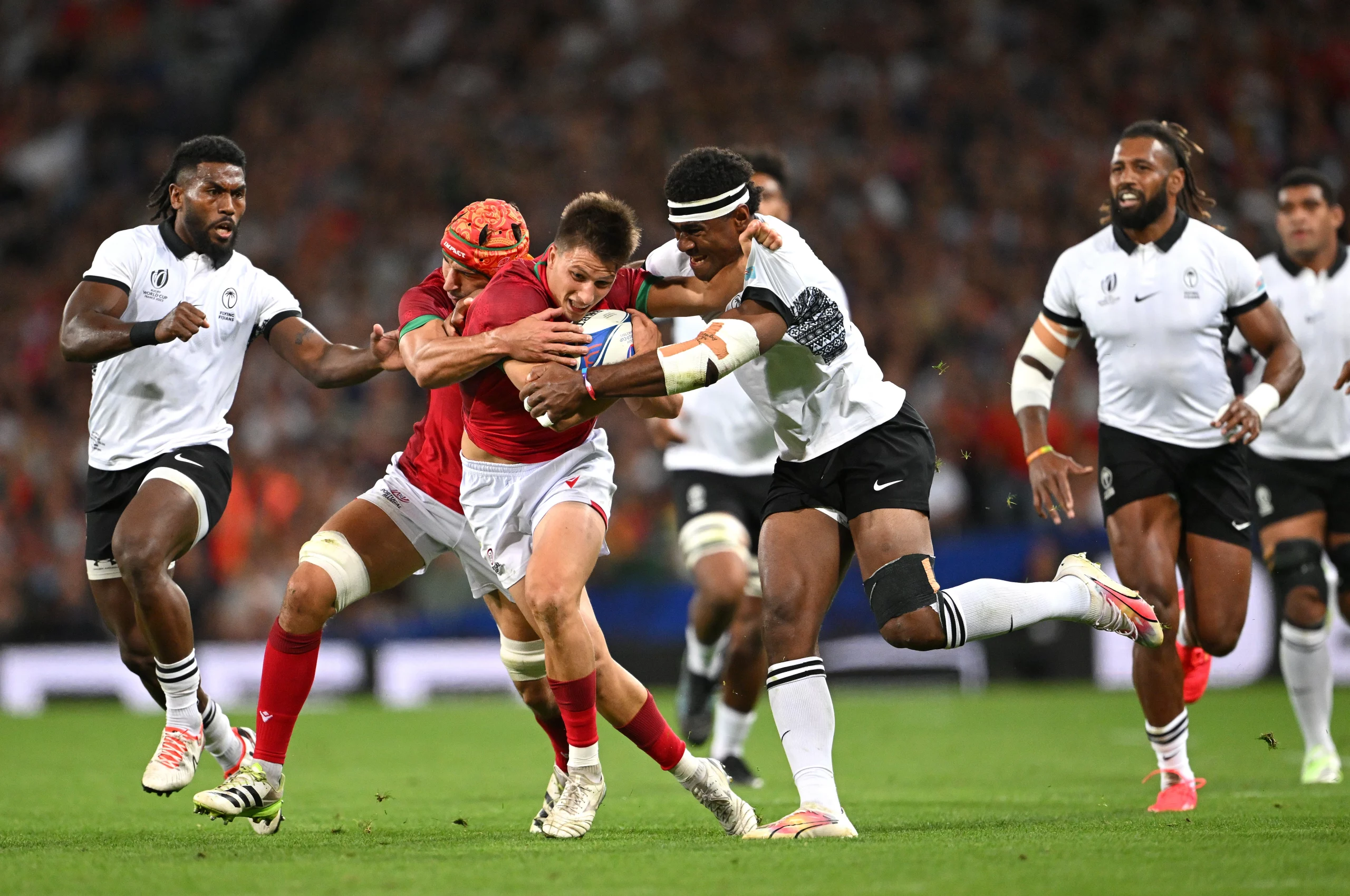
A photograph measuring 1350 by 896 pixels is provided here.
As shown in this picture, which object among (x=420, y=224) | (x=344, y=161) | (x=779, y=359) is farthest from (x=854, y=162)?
(x=779, y=359)

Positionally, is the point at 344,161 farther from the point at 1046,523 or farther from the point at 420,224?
the point at 1046,523

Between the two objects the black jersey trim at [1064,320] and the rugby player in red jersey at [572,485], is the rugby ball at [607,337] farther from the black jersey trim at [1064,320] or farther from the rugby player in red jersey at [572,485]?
the black jersey trim at [1064,320]

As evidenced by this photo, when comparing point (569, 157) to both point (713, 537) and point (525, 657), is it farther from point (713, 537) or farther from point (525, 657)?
point (525, 657)

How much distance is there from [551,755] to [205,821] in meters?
3.67

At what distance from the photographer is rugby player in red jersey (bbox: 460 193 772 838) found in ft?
19.1

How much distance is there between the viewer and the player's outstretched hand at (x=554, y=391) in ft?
18.4

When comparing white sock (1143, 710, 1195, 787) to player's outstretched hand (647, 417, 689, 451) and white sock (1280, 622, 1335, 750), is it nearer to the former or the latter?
white sock (1280, 622, 1335, 750)

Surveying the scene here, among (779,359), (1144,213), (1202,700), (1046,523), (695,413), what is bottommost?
(1202,700)

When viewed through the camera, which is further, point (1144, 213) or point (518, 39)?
point (518, 39)

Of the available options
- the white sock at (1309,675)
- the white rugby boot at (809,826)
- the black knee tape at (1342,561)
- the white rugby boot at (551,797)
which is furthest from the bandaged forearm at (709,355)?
the black knee tape at (1342,561)

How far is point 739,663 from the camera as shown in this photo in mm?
8922

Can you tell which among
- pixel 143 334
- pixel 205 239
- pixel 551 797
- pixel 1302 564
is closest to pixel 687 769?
pixel 551 797

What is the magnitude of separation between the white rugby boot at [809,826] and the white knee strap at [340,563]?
1809mm

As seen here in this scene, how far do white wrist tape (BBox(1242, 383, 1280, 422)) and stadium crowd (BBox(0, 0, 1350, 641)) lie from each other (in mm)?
7936
